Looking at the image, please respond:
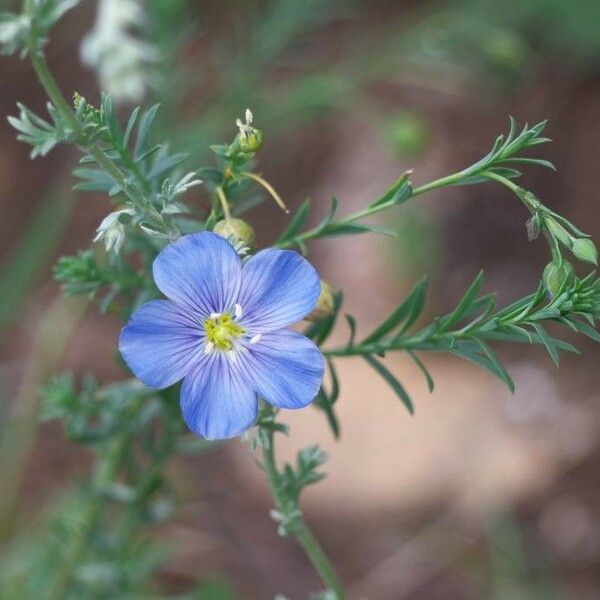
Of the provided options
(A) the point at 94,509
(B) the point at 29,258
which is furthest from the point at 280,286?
(B) the point at 29,258

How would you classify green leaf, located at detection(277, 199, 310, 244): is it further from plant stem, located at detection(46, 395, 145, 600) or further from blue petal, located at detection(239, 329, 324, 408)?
plant stem, located at detection(46, 395, 145, 600)

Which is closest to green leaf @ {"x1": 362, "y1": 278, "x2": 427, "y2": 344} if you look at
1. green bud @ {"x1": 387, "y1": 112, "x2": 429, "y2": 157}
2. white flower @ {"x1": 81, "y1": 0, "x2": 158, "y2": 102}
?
white flower @ {"x1": 81, "y1": 0, "x2": 158, "y2": 102}

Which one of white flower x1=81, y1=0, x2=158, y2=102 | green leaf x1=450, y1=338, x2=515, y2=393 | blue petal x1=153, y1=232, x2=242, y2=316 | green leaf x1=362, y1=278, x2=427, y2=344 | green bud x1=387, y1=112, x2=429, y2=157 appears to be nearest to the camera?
blue petal x1=153, y1=232, x2=242, y2=316

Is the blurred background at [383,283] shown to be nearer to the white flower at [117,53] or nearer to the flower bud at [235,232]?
the white flower at [117,53]

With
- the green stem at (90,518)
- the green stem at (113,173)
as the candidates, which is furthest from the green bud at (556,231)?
the green stem at (90,518)

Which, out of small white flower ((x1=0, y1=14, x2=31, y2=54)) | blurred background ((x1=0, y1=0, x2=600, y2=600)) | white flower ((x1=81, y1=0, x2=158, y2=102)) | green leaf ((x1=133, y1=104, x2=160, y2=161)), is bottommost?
blurred background ((x1=0, y1=0, x2=600, y2=600))

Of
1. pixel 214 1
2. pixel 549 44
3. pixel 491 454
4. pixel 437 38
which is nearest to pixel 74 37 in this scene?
pixel 214 1
